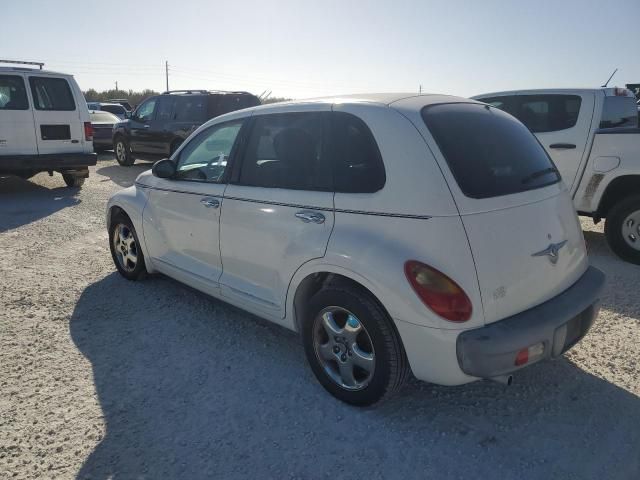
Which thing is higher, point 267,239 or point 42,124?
point 267,239

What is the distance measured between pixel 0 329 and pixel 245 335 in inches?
74.8

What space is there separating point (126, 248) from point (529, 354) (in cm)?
375

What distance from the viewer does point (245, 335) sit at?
3.75 metres

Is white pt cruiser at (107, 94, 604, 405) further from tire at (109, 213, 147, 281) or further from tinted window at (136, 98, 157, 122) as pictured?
tinted window at (136, 98, 157, 122)

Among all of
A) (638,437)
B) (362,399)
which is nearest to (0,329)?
(362,399)

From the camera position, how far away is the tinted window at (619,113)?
566cm

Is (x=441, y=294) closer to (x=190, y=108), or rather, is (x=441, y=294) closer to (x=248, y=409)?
(x=248, y=409)

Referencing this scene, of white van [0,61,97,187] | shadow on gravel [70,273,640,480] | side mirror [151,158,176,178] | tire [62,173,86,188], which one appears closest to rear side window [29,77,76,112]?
white van [0,61,97,187]

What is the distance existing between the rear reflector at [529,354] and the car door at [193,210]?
6.92ft

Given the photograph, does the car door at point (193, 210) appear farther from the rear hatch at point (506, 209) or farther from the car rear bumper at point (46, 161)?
the car rear bumper at point (46, 161)

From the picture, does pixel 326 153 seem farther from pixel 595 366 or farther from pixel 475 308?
pixel 595 366

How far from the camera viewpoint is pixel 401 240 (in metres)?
2.47

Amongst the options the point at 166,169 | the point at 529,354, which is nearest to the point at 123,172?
the point at 166,169

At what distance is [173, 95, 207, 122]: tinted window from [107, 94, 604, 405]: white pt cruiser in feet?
27.9
